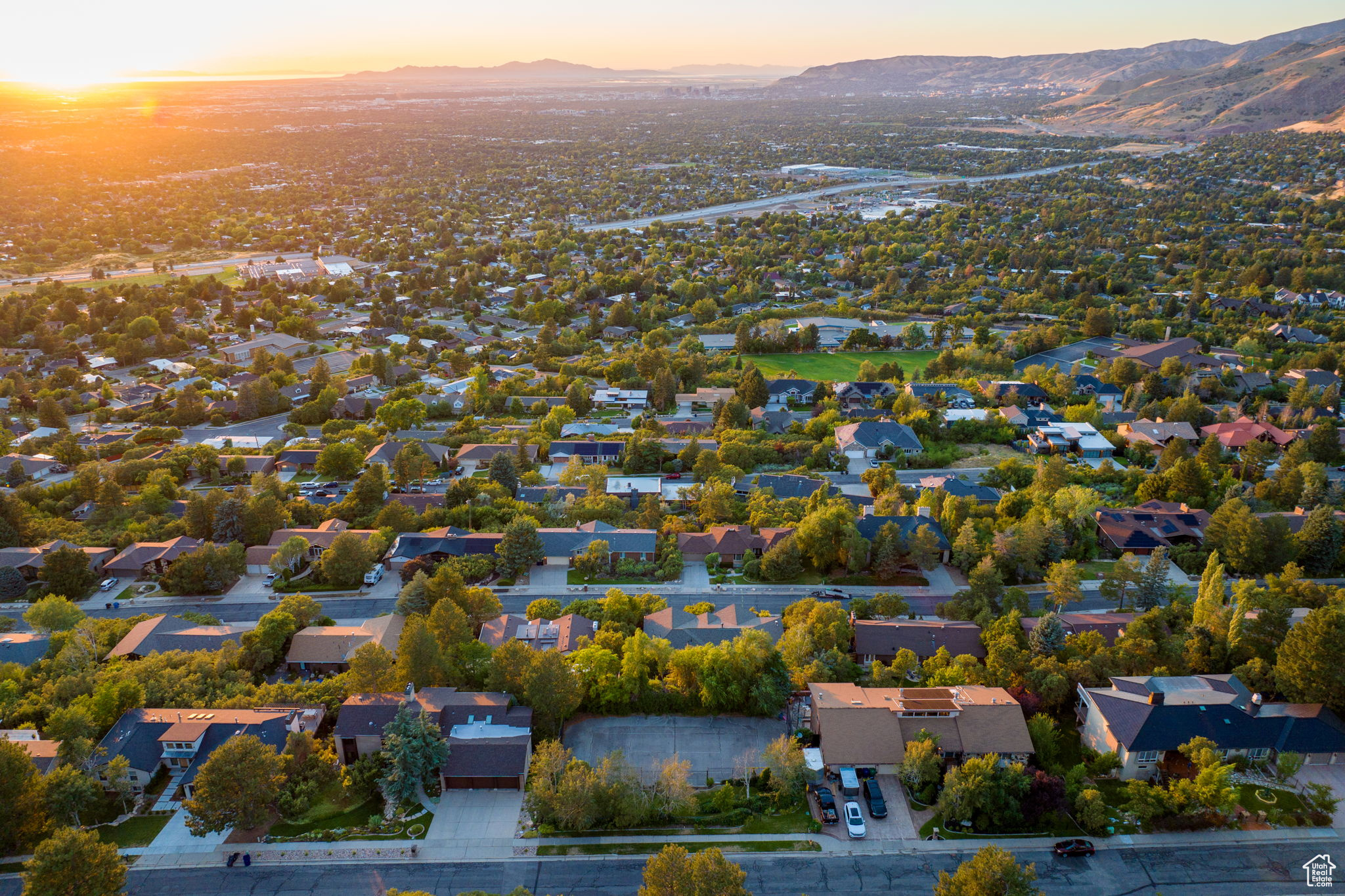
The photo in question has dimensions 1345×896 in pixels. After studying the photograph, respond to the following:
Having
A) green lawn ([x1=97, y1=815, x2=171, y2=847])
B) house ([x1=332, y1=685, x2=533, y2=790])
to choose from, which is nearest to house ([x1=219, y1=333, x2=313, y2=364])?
house ([x1=332, y1=685, x2=533, y2=790])

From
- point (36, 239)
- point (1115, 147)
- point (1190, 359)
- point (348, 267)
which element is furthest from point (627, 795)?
point (1115, 147)

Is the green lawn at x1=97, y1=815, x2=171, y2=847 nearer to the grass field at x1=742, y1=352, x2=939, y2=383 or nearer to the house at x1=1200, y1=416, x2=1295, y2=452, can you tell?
the grass field at x1=742, y1=352, x2=939, y2=383

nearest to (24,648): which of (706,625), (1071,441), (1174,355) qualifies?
(706,625)

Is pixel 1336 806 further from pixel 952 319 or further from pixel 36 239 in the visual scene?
pixel 36 239

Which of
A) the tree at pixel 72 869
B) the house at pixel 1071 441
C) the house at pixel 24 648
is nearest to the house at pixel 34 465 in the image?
the house at pixel 24 648

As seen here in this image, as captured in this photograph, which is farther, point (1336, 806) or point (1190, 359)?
point (1190, 359)
